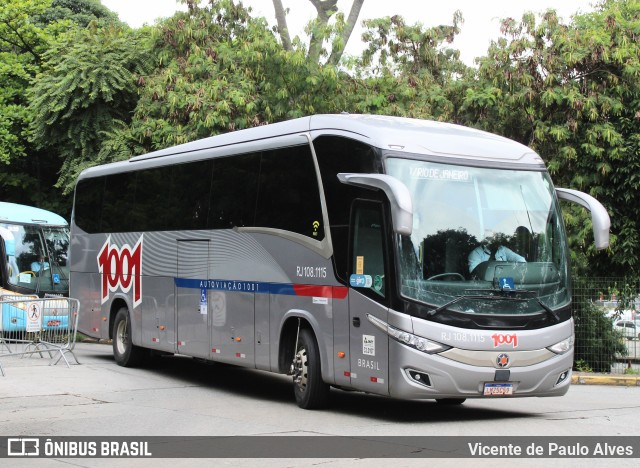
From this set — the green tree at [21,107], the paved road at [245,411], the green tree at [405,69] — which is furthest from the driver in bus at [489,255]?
the green tree at [21,107]

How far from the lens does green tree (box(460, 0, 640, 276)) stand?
20.9 m

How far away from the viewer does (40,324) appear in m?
18.8

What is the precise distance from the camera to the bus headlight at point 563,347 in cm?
1205

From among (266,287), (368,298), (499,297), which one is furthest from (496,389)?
(266,287)

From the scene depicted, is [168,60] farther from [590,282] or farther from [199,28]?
[590,282]

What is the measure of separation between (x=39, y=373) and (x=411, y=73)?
53.5ft

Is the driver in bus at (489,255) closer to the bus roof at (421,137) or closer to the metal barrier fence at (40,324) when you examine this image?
the bus roof at (421,137)

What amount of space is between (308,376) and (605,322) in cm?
931

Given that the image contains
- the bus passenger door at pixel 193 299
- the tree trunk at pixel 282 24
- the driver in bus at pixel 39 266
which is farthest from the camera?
the driver in bus at pixel 39 266

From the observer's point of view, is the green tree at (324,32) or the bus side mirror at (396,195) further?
the green tree at (324,32)

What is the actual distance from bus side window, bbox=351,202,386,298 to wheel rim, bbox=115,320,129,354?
820 centimetres

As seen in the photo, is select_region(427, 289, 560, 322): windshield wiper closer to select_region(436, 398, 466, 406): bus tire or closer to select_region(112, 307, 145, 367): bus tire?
select_region(436, 398, 466, 406): bus tire

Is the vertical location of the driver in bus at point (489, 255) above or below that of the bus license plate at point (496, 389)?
above

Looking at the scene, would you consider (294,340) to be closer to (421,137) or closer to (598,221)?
(421,137)
